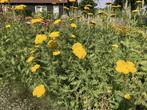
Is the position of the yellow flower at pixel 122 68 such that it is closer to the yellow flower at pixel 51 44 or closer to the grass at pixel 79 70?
the grass at pixel 79 70

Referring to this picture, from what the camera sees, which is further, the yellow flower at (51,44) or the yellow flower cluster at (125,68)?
the yellow flower at (51,44)

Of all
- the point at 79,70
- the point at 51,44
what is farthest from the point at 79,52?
the point at 51,44

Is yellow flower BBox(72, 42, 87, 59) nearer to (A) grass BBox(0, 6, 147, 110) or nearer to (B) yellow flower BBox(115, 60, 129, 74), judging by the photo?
(A) grass BBox(0, 6, 147, 110)

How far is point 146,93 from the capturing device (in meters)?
4.66

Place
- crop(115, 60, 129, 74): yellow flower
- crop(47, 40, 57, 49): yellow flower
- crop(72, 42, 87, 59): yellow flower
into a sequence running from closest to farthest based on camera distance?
crop(115, 60, 129, 74): yellow flower, crop(72, 42, 87, 59): yellow flower, crop(47, 40, 57, 49): yellow flower

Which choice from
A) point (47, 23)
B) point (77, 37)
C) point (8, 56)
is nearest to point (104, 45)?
point (77, 37)

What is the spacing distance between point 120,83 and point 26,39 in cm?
247

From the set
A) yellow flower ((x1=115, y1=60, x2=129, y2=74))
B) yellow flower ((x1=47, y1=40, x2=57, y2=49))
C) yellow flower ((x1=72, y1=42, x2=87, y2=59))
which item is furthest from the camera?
yellow flower ((x1=47, y1=40, x2=57, y2=49))

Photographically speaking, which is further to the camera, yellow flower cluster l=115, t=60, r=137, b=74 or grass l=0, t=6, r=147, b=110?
grass l=0, t=6, r=147, b=110

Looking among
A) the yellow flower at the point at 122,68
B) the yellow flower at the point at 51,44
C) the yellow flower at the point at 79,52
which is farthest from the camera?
the yellow flower at the point at 51,44

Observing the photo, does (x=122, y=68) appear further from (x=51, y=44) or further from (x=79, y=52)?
(x=51, y=44)

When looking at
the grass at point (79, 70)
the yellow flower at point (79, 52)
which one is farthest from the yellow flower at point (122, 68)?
the yellow flower at point (79, 52)

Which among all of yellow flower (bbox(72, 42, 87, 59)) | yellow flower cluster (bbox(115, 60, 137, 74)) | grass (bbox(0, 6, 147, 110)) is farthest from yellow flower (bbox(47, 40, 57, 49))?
yellow flower cluster (bbox(115, 60, 137, 74))

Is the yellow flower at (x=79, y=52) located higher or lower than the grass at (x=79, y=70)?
higher
